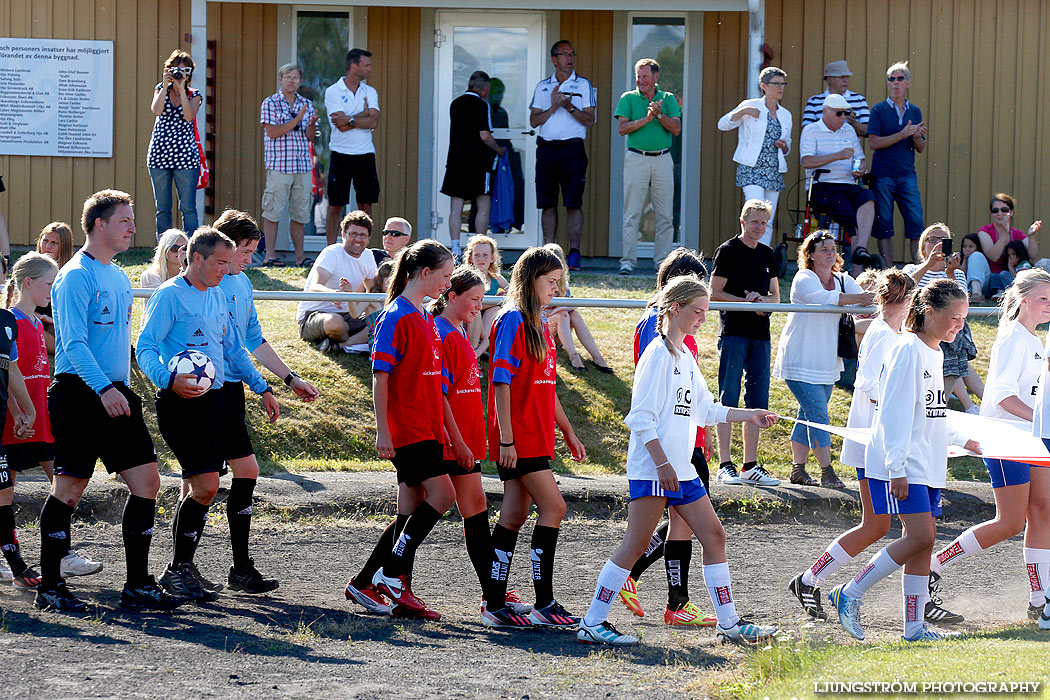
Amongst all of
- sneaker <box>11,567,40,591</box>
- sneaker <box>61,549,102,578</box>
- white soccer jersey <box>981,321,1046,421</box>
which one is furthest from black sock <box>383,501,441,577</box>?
white soccer jersey <box>981,321,1046,421</box>

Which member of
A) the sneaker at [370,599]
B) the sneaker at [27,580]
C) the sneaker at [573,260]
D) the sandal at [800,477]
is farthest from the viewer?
the sneaker at [573,260]

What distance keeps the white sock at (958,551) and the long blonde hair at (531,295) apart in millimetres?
2456

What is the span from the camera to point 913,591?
6039mm

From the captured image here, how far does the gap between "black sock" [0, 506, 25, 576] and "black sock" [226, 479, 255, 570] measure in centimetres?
106

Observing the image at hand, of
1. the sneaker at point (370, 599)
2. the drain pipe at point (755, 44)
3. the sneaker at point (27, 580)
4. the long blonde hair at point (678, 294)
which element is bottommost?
the sneaker at point (370, 599)

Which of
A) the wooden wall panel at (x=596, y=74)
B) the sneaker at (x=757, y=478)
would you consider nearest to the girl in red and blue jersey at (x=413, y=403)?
the sneaker at (x=757, y=478)

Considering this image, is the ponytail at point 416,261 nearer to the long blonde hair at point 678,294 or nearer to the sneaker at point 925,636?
the long blonde hair at point 678,294

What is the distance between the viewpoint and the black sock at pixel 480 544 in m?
6.27

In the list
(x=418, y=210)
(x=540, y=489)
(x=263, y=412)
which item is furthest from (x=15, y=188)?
(x=540, y=489)

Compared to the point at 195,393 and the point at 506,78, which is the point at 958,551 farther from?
the point at 506,78

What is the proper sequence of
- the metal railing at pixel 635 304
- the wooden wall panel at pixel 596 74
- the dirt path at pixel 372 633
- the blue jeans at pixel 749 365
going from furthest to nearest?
the wooden wall panel at pixel 596 74
the blue jeans at pixel 749 365
the metal railing at pixel 635 304
the dirt path at pixel 372 633

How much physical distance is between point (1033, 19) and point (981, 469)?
26.9 feet

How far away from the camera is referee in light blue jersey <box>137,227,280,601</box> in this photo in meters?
6.25

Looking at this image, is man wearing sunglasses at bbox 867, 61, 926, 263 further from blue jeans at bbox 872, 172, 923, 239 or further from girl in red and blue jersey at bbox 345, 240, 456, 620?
girl in red and blue jersey at bbox 345, 240, 456, 620
